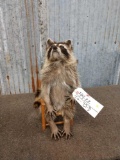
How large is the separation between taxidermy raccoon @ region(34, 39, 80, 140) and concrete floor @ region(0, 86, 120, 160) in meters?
0.13

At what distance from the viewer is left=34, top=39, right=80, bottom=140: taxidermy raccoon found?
1.78 metres

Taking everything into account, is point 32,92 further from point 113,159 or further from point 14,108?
point 113,159

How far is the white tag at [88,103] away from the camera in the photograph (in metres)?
1.53

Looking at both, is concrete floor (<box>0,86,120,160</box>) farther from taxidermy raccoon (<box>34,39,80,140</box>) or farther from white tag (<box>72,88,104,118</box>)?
white tag (<box>72,88,104,118</box>)

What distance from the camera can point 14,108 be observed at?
231 cm

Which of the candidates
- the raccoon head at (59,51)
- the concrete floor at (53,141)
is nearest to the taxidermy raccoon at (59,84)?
the raccoon head at (59,51)

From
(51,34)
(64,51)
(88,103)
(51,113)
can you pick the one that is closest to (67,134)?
(51,113)

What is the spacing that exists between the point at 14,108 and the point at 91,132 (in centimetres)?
98

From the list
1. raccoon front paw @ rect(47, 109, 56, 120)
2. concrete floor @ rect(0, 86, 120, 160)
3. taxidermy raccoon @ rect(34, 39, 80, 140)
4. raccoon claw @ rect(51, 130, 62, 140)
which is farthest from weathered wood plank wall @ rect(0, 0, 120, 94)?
raccoon claw @ rect(51, 130, 62, 140)

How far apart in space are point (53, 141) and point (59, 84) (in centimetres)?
55

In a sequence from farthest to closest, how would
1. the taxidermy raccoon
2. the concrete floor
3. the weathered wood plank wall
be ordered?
the weathered wood plank wall
the taxidermy raccoon
the concrete floor

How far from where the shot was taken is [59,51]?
1727 mm

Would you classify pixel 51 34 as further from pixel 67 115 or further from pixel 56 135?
pixel 56 135

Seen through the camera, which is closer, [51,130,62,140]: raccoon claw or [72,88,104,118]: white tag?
[72,88,104,118]: white tag
